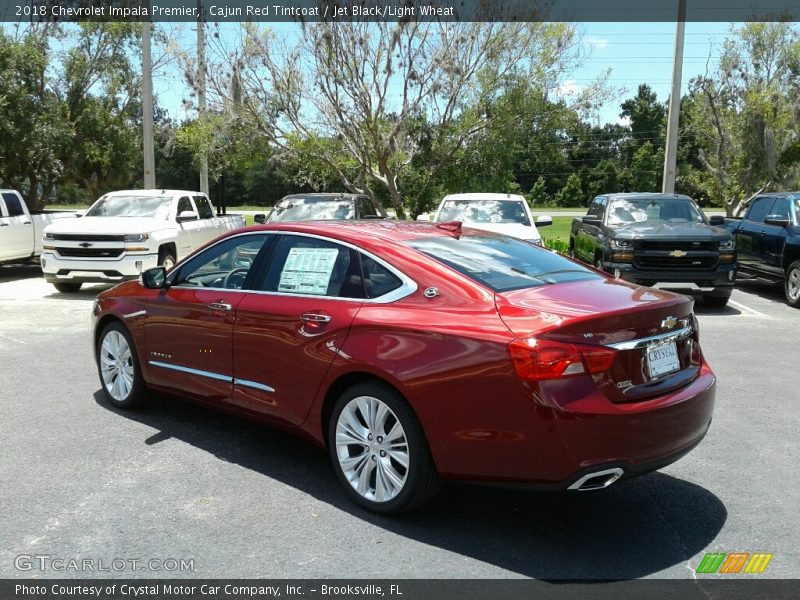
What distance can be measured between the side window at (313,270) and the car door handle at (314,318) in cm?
16

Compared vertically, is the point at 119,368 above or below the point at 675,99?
below

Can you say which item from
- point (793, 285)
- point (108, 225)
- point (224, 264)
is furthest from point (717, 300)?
point (108, 225)

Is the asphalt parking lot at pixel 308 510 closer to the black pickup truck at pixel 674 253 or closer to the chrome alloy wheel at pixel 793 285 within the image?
the black pickup truck at pixel 674 253

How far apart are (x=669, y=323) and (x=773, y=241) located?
411 inches

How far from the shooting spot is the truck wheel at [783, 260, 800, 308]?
12.2 metres

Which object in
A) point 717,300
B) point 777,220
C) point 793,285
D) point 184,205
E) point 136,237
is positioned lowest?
point 717,300

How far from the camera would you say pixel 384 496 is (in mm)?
4059

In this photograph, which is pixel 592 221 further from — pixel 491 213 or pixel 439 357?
pixel 439 357

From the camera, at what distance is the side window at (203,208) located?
15266mm

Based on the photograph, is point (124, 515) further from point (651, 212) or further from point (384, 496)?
point (651, 212)

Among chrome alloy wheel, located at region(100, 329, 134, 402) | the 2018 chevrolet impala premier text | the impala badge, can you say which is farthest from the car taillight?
chrome alloy wheel, located at region(100, 329, 134, 402)

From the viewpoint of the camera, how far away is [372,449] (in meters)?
4.09

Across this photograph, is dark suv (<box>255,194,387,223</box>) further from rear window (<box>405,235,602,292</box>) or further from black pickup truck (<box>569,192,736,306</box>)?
rear window (<box>405,235,602,292</box>)

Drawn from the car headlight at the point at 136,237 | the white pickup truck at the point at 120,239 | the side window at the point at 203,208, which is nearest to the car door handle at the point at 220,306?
the white pickup truck at the point at 120,239
